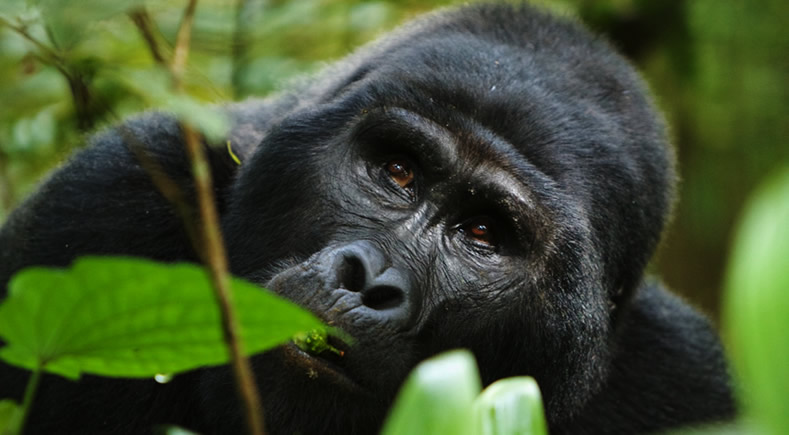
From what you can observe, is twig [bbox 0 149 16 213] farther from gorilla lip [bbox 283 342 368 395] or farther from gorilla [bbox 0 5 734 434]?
gorilla lip [bbox 283 342 368 395]

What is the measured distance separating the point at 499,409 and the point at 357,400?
1.17 meters

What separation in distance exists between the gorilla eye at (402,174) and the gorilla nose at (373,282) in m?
0.45

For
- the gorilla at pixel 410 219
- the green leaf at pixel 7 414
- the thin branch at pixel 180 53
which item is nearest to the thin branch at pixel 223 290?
the thin branch at pixel 180 53

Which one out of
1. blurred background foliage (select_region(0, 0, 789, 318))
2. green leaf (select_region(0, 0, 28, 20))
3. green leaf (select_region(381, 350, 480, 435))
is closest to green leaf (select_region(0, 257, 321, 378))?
green leaf (select_region(381, 350, 480, 435))

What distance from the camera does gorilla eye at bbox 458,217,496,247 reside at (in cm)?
303

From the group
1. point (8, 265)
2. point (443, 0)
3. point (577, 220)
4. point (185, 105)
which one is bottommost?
point (8, 265)

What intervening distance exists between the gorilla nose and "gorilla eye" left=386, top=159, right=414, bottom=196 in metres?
0.45

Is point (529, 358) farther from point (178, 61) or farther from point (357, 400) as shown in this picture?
point (178, 61)

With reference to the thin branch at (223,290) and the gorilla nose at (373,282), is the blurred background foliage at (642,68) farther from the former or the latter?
the thin branch at (223,290)

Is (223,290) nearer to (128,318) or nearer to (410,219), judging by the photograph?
(128,318)

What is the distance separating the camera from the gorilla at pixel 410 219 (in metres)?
2.70

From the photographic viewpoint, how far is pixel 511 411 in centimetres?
153

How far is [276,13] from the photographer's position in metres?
5.38

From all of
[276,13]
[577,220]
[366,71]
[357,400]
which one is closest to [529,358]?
[577,220]
